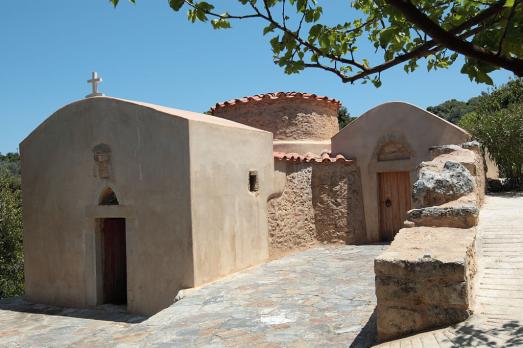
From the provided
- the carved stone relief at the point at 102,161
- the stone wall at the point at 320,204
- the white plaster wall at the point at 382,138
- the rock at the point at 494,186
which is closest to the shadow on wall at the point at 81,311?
the carved stone relief at the point at 102,161

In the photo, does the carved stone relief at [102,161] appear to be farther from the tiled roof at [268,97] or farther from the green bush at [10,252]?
the green bush at [10,252]

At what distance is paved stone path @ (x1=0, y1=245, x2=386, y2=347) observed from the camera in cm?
536

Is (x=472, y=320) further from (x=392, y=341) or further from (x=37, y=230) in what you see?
(x=37, y=230)

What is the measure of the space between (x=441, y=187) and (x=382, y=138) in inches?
258

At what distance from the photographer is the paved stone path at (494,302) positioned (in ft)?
10.8

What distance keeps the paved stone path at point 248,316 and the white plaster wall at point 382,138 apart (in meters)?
2.43

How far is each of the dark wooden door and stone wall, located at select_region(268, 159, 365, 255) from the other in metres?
3.67

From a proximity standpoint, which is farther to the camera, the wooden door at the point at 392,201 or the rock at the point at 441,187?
the wooden door at the point at 392,201

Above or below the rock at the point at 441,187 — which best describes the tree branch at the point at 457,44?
above

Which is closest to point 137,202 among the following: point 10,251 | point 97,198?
point 97,198

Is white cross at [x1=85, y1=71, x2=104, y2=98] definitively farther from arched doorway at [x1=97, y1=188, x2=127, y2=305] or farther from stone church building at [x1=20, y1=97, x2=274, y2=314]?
arched doorway at [x1=97, y1=188, x2=127, y2=305]

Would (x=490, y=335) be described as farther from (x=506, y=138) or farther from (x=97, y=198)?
(x=506, y=138)

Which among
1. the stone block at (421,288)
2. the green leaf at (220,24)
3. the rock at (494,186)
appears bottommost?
the stone block at (421,288)

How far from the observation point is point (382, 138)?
39.8 feet
